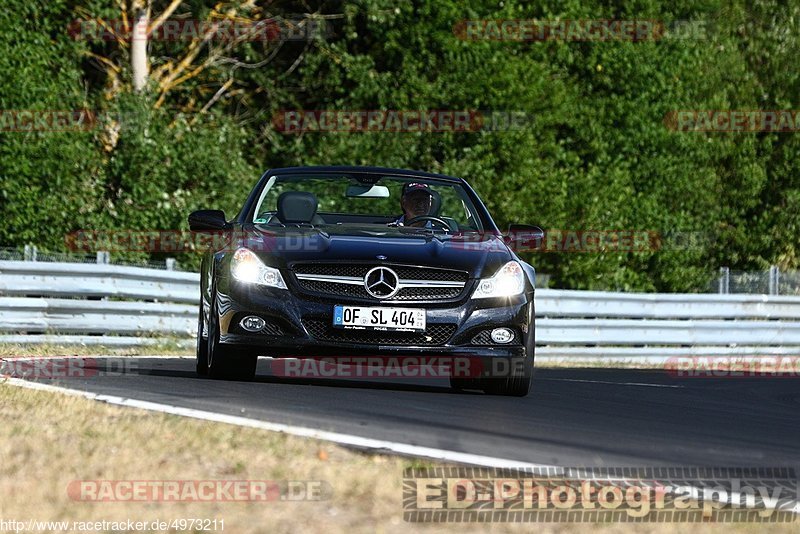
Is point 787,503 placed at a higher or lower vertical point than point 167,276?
higher

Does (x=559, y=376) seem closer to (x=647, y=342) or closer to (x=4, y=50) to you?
(x=647, y=342)

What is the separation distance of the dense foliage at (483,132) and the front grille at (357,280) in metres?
15.4

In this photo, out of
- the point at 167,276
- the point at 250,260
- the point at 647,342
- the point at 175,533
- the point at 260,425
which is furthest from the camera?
the point at 647,342

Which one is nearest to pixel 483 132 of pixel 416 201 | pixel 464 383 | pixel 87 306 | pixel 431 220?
pixel 87 306

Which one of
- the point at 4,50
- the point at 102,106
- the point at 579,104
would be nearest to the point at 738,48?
the point at 579,104

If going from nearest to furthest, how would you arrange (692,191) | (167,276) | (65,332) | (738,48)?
(65,332) < (167,276) < (692,191) < (738,48)

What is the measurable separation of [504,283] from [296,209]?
166cm

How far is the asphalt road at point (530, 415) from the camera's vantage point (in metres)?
7.07

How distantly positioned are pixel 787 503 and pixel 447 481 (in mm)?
1201

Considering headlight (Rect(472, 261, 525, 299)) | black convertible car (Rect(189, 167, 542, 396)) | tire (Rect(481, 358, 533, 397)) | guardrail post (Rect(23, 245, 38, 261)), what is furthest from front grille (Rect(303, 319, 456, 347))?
guardrail post (Rect(23, 245, 38, 261))

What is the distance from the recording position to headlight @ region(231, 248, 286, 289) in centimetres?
949

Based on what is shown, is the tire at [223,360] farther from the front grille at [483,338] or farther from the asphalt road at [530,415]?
the front grille at [483,338]

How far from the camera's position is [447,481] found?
231 inches

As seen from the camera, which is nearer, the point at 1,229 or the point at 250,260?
the point at 250,260
